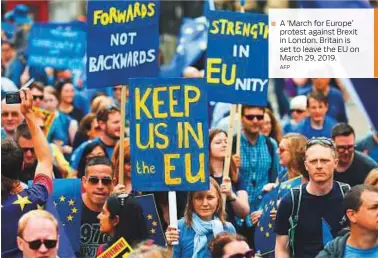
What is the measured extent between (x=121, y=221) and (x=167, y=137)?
0.67m

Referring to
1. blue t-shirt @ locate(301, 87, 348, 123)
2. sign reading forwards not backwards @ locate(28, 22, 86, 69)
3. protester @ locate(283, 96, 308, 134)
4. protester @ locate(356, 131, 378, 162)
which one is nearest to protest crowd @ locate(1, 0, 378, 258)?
protester @ locate(356, 131, 378, 162)

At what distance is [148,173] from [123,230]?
432mm

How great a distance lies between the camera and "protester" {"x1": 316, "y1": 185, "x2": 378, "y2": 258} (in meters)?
9.64

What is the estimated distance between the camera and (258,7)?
29.1 meters

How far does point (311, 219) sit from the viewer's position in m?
10.4

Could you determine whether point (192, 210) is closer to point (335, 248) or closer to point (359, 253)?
point (335, 248)

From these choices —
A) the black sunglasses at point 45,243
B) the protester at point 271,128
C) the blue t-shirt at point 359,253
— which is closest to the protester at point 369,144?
the protester at point 271,128

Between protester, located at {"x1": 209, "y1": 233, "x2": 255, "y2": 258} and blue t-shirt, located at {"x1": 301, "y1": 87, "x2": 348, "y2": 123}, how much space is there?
8.22m

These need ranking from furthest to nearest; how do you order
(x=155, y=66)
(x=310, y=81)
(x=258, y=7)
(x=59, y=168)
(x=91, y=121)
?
(x=258, y=7), (x=310, y=81), (x=91, y=121), (x=59, y=168), (x=155, y=66)

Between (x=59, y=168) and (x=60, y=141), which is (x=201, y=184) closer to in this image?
(x=59, y=168)

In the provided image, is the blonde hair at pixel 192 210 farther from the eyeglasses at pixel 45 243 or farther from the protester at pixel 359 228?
the eyeglasses at pixel 45 243

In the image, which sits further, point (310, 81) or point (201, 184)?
point (310, 81)

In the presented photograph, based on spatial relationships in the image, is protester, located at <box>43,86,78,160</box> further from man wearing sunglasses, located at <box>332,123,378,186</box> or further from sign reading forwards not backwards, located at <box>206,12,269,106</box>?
sign reading forwards not backwards, located at <box>206,12,269,106</box>

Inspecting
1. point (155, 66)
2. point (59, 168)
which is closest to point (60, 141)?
point (59, 168)
